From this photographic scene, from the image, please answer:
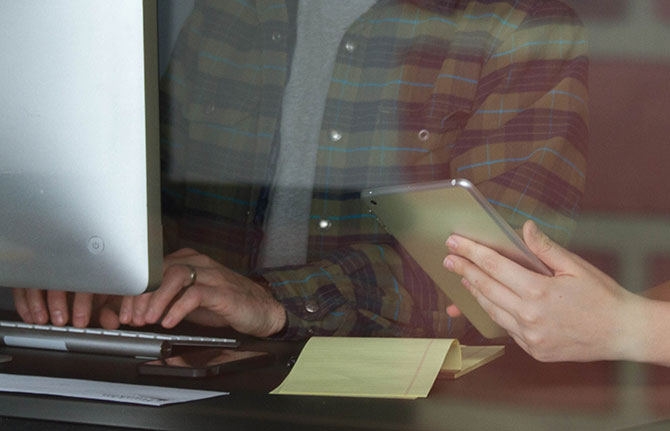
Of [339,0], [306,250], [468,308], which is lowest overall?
[306,250]

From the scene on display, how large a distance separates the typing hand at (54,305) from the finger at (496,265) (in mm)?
343

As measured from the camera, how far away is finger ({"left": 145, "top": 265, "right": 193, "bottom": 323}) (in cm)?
70

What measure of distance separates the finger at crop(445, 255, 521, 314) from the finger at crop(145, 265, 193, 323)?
25cm

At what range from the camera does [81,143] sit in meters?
0.51

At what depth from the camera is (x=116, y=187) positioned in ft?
1.68

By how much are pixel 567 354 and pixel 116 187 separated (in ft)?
1.26

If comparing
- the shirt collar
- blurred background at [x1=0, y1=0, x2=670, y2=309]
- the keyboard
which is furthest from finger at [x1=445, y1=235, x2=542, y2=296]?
the shirt collar

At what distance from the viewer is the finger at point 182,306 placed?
697 millimetres

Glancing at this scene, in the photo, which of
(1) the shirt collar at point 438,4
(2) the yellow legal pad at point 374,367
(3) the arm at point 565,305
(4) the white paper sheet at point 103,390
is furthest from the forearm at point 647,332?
(1) the shirt collar at point 438,4

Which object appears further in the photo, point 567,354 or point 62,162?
point 567,354

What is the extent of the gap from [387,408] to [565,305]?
255mm

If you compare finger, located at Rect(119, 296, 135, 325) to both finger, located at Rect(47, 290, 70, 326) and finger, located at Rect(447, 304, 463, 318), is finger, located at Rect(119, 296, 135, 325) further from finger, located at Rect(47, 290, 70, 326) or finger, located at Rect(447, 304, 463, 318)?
finger, located at Rect(447, 304, 463, 318)


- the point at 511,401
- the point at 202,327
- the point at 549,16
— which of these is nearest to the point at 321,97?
the point at 549,16

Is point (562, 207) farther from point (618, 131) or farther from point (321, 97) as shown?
point (321, 97)
